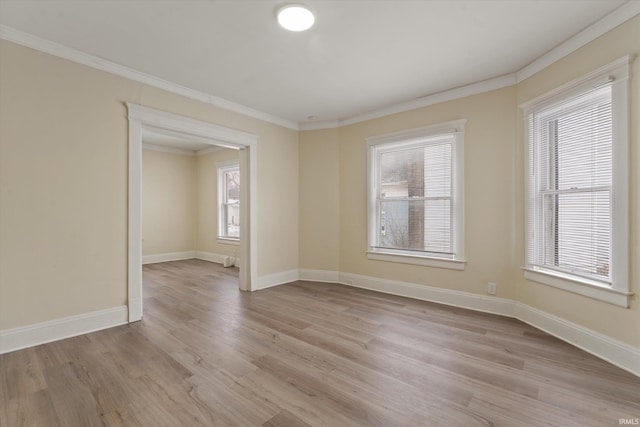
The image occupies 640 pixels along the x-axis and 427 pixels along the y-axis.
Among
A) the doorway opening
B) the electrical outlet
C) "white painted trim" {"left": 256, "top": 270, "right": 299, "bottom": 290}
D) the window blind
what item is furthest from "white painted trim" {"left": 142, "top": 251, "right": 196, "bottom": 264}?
the window blind

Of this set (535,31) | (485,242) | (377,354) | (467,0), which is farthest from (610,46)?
(377,354)

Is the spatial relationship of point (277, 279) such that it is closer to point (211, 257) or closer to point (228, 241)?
point (228, 241)

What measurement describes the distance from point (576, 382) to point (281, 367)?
216 centimetres

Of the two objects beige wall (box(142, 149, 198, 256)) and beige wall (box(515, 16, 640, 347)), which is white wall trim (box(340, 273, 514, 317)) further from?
beige wall (box(142, 149, 198, 256))

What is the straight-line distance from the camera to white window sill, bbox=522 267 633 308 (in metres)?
2.31

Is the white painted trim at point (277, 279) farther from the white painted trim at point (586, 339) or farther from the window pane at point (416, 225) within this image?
the white painted trim at point (586, 339)

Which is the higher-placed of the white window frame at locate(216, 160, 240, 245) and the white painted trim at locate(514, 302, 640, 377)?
the white window frame at locate(216, 160, 240, 245)

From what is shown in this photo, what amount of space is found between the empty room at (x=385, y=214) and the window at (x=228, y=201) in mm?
2545

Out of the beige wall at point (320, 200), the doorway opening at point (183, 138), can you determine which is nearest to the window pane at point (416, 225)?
the beige wall at point (320, 200)

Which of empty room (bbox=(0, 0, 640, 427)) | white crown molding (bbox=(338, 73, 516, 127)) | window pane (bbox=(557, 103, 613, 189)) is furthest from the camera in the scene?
white crown molding (bbox=(338, 73, 516, 127))

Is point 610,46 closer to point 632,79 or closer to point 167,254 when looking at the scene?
point 632,79

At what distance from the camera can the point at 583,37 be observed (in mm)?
2551

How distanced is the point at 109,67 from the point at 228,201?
4.19 metres

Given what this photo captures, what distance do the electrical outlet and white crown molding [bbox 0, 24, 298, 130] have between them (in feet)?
13.3
